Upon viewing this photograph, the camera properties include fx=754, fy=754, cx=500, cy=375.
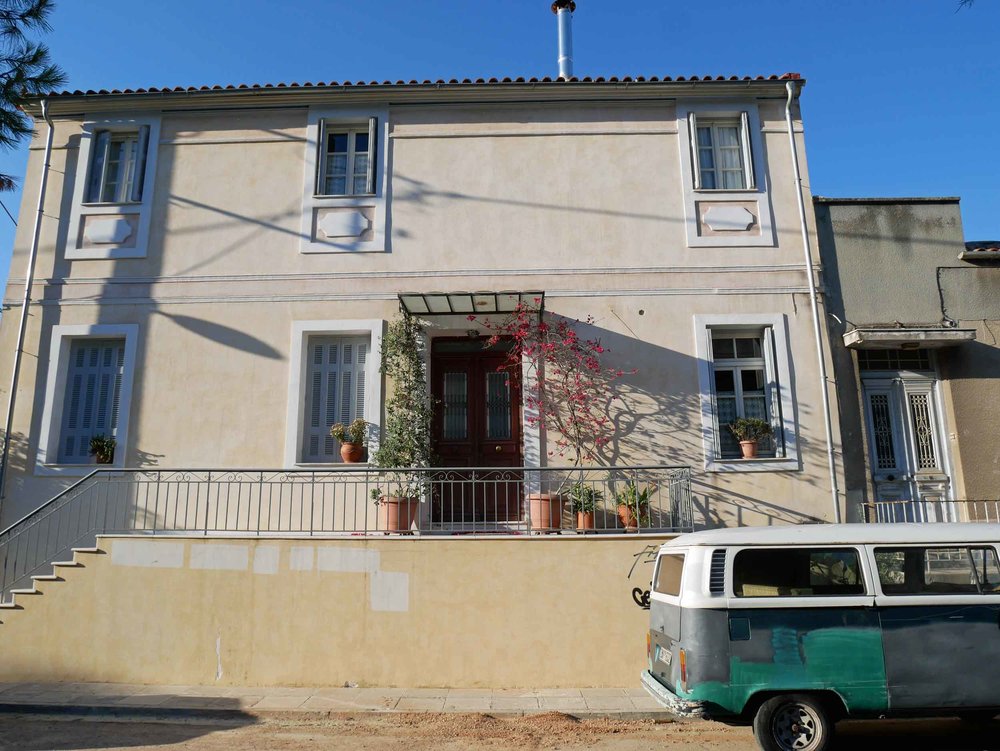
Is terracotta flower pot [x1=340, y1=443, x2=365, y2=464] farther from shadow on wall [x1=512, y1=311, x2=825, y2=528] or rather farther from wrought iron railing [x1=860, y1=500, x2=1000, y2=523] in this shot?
wrought iron railing [x1=860, y1=500, x2=1000, y2=523]

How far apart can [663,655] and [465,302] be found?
17.8 feet

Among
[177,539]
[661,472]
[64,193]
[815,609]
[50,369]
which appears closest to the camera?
[815,609]

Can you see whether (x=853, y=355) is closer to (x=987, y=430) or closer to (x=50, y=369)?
(x=987, y=430)

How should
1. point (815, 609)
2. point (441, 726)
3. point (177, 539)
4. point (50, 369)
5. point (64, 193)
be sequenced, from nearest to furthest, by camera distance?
1. point (815, 609)
2. point (441, 726)
3. point (177, 539)
4. point (50, 369)
5. point (64, 193)

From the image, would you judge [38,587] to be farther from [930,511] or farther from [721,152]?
[930,511]

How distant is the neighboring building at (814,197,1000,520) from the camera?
10.1 meters

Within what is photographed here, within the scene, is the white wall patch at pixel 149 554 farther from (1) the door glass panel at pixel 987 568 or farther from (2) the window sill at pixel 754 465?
(1) the door glass panel at pixel 987 568

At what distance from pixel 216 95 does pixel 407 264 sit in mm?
3986

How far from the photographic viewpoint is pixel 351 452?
33.0 feet

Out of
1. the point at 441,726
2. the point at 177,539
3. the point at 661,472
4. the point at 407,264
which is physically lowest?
the point at 441,726

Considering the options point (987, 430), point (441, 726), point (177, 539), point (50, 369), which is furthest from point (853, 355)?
point (50, 369)

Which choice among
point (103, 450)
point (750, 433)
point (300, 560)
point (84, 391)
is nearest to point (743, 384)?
A: point (750, 433)

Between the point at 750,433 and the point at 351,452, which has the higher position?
the point at 750,433

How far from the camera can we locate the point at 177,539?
8.84 metres
